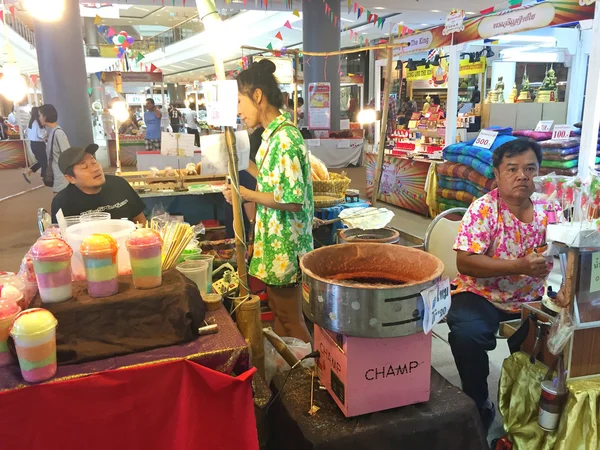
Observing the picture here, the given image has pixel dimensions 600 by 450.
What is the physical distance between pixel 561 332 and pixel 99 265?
154 cm

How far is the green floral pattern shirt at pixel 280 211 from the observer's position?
222 cm

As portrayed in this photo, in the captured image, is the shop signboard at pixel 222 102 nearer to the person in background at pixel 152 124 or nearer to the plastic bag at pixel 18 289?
the plastic bag at pixel 18 289

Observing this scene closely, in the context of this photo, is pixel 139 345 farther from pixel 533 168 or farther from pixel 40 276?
pixel 533 168

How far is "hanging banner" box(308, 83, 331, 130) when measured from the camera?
1011cm

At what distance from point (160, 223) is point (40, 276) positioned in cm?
76

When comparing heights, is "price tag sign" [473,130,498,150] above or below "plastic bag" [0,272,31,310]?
above

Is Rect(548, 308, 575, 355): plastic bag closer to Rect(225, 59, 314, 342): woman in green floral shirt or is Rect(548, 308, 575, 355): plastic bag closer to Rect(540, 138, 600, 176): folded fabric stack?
Rect(225, 59, 314, 342): woman in green floral shirt

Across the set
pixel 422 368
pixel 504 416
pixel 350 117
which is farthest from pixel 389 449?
pixel 350 117

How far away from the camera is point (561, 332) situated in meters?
1.63

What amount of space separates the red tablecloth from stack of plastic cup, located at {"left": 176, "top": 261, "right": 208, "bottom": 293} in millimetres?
403

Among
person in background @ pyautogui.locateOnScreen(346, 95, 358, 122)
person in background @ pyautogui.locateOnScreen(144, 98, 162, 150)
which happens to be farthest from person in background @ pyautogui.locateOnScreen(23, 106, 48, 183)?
person in background @ pyautogui.locateOnScreen(346, 95, 358, 122)

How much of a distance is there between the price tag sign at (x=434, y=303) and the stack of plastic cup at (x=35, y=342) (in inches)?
39.7

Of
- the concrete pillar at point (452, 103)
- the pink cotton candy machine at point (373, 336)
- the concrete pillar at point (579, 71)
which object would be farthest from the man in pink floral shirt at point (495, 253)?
the concrete pillar at point (579, 71)

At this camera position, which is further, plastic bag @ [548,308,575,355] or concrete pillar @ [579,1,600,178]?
concrete pillar @ [579,1,600,178]
